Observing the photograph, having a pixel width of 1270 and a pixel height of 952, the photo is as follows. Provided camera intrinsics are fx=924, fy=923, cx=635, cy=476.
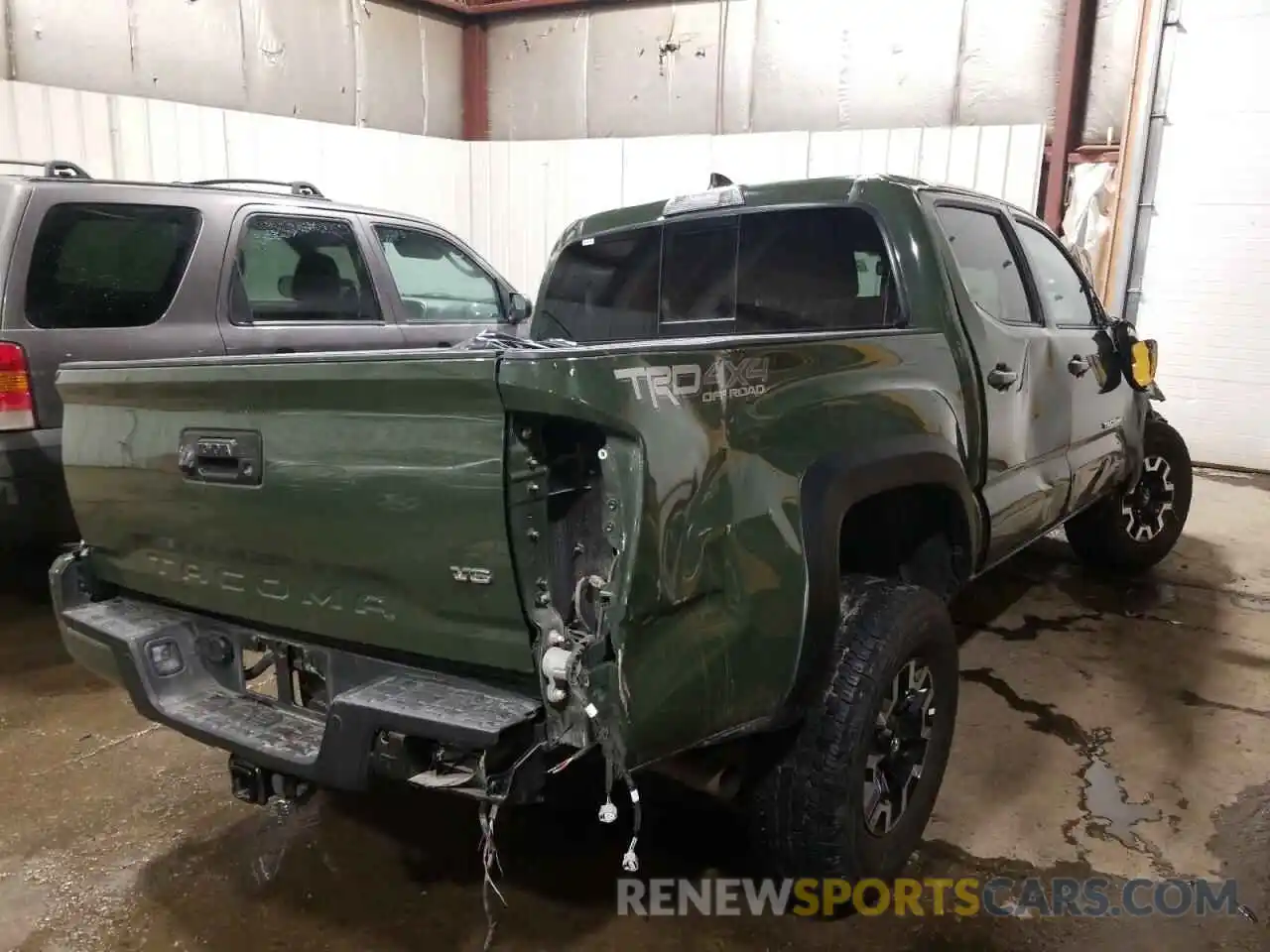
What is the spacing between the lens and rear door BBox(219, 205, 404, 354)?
14.2 ft

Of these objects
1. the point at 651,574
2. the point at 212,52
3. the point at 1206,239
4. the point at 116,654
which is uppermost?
the point at 212,52

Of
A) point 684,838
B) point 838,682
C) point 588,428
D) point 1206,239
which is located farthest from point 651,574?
point 1206,239

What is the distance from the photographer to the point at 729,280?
11.4 ft

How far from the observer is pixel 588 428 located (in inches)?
64.3

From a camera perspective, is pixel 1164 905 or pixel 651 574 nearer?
pixel 651 574

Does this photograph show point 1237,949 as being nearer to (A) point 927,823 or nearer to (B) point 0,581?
(A) point 927,823

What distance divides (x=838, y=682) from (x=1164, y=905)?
1.09 m

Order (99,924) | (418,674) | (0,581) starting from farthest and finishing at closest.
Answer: (0,581) < (99,924) < (418,674)

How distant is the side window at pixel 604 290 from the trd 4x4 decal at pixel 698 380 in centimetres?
190

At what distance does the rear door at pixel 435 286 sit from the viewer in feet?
16.9

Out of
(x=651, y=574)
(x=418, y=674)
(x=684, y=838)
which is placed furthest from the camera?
(x=684, y=838)

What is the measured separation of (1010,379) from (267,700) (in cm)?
243

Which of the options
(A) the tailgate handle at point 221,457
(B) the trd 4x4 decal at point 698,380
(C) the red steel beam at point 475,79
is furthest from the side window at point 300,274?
(C) the red steel beam at point 475,79

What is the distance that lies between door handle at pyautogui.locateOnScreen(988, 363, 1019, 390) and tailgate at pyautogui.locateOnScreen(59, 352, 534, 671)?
192 centimetres
